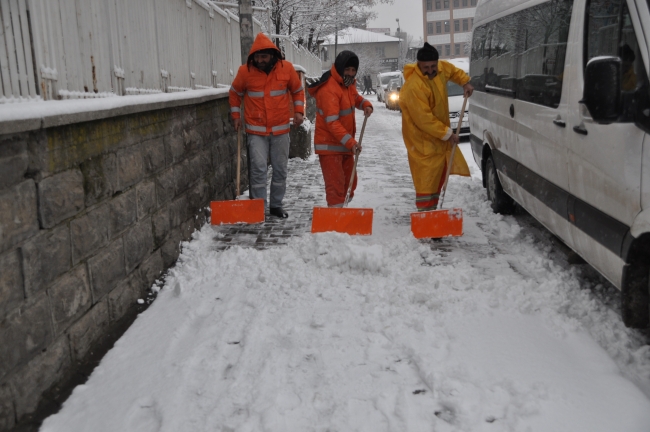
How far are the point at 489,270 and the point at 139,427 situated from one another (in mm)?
3172

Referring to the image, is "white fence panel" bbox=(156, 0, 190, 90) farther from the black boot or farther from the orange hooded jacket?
the black boot

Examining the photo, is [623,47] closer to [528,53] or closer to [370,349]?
[528,53]

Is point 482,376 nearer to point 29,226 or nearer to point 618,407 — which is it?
point 618,407

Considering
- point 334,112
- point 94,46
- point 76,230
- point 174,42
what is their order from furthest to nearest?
point 334,112
point 174,42
point 94,46
point 76,230

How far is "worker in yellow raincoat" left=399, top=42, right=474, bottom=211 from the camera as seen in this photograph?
6109 mm

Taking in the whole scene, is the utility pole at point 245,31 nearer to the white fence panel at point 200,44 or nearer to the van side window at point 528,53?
the white fence panel at point 200,44

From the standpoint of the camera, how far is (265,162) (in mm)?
7230

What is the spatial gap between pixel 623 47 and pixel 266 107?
14.0ft

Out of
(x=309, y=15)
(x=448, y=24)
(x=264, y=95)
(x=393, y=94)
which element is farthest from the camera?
(x=448, y=24)

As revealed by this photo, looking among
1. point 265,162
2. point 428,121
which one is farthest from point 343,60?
point 265,162

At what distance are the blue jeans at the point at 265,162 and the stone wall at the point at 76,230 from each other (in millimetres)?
1503

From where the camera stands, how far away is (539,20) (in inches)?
201

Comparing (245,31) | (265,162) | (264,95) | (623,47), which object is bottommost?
(265,162)

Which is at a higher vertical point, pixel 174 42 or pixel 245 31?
pixel 245 31
